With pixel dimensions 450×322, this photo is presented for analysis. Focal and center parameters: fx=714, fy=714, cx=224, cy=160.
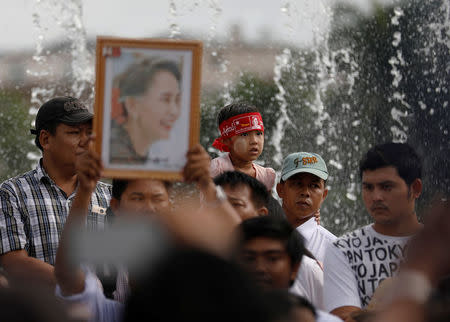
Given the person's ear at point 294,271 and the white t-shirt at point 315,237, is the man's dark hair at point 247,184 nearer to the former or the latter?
the white t-shirt at point 315,237

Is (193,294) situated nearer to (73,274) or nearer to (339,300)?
(73,274)

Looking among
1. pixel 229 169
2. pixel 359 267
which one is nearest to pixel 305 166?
pixel 229 169

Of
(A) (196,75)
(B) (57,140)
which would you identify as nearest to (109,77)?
(A) (196,75)

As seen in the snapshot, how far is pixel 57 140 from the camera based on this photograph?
397 centimetres

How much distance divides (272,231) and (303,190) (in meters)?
1.49

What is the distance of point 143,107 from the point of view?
2.85 m

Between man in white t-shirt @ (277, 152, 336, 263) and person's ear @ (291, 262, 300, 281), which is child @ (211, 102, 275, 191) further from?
person's ear @ (291, 262, 300, 281)

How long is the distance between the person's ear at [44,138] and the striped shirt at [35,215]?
146mm

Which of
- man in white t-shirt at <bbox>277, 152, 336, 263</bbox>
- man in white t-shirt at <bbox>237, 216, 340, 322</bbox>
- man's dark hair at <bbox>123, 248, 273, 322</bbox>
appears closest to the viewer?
man's dark hair at <bbox>123, 248, 273, 322</bbox>

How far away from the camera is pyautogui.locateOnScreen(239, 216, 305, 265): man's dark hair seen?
2746 mm

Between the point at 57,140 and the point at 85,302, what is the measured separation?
4.53ft

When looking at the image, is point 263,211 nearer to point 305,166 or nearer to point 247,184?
point 247,184

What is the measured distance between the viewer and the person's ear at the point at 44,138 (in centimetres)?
400

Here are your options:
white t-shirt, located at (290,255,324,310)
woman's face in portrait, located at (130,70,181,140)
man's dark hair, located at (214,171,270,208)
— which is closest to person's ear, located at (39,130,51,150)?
man's dark hair, located at (214,171,270,208)
